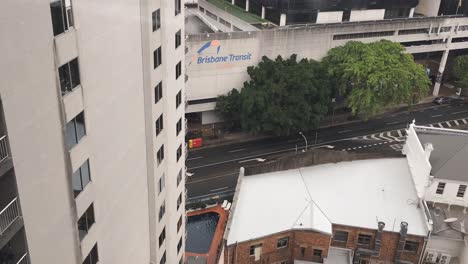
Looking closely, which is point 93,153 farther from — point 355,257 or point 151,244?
point 355,257

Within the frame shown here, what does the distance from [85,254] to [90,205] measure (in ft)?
5.71

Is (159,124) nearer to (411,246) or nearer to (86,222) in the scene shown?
(86,222)

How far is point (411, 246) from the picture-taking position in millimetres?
36250

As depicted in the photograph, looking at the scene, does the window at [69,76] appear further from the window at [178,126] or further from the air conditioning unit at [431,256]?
the air conditioning unit at [431,256]

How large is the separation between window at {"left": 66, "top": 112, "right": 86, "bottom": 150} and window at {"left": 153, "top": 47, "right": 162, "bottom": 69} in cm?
724

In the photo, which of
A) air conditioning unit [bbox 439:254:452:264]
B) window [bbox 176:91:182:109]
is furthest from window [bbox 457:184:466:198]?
window [bbox 176:91:182:109]

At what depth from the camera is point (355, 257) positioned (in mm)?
37156

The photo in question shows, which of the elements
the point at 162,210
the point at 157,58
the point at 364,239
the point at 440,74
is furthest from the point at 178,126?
the point at 440,74

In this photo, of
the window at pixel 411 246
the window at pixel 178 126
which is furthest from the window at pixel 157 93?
the window at pixel 411 246

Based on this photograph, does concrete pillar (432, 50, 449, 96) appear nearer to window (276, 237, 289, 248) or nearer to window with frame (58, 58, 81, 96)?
window (276, 237, 289, 248)

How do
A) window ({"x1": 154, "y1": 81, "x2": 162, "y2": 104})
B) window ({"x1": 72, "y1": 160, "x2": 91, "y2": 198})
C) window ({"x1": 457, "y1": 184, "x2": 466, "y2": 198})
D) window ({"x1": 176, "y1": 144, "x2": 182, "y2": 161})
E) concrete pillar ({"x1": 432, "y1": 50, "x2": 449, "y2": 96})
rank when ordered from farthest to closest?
concrete pillar ({"x1": 432, "y1": 50, "x2": 449, "y2": 96}) → window ({"x1": 457, "y1": 184, "x2": 466, "y2": 198}) → window ({"x1": 176, "y1": 144, "x2": 182, "y2": 161}) → window ({"x1": 154, "y1": 81, "x2": 162, "y2": 104}) → window ({"x1": 72, "y1": 160, "x2": 91, "y2": 198})

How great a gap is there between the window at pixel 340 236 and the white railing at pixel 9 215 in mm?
29333

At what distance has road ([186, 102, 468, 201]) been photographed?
54.1 m

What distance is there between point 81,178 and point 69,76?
363 cm
